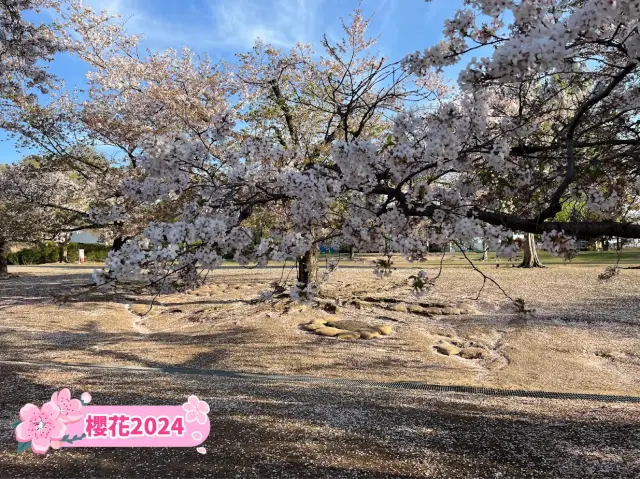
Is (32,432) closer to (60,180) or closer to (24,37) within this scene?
(24,37)

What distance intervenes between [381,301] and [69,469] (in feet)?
33.4

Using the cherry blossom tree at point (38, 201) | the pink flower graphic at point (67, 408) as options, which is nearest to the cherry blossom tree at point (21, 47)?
the cherry blossom tree at point (38, 201)

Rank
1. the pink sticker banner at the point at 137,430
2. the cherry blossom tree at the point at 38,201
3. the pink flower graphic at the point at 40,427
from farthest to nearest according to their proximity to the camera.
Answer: the cherry blossom tree at the point at 38,201
the pink sticker banner at the point at 137,430
the pink flower graphic at the point at 40,427

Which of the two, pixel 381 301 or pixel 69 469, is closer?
pixel 69 469

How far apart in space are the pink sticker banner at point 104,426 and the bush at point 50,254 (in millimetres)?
31486

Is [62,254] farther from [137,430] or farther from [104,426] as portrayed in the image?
[137,430]

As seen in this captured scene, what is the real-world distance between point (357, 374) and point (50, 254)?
109 feet

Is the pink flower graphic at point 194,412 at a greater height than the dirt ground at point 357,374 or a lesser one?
greater

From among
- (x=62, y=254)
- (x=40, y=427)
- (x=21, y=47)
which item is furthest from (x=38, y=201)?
(x=62, y=254)

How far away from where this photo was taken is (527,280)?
16.2 m

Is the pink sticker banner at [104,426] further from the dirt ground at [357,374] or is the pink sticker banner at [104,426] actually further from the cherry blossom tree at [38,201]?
the cherry blossom tree at [38,201]

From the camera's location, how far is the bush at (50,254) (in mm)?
32188

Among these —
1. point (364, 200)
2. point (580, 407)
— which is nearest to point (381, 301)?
point (580, 407)

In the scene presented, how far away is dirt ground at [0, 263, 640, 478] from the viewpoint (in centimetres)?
340
